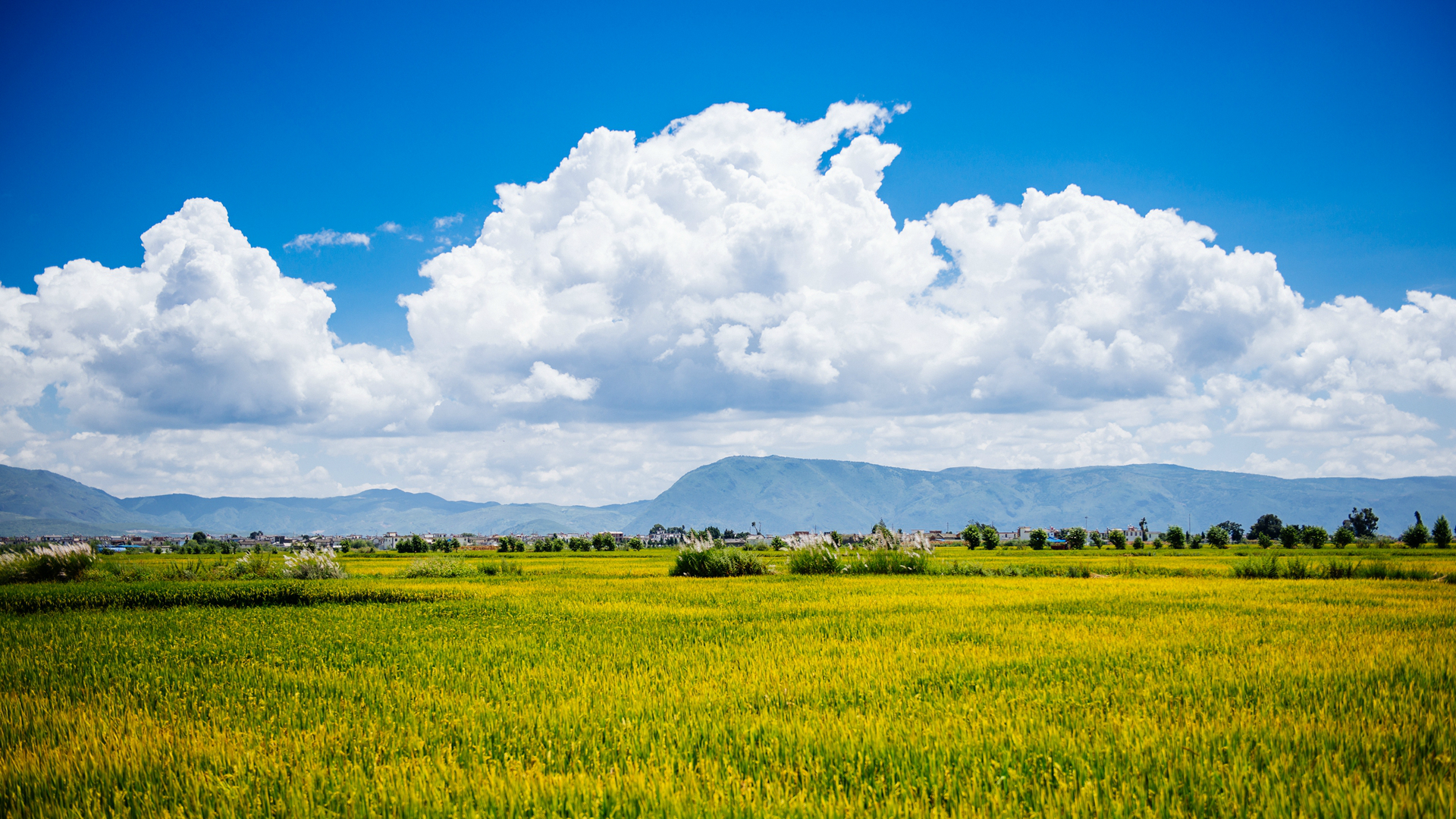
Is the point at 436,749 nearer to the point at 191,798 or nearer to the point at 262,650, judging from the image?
the point at 191,798

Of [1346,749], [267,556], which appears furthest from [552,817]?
[267,556]

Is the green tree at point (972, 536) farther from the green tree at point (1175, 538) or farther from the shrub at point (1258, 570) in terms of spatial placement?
the shrub at point (1258, 570)

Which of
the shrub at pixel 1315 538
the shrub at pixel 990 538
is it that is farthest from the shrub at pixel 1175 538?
the shrub at pixel 990 538

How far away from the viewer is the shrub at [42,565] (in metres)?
23.5

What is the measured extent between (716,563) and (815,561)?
403 cm

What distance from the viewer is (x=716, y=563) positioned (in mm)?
27188

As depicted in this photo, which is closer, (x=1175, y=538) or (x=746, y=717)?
(x=746, y=717)

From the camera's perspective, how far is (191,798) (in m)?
4.39

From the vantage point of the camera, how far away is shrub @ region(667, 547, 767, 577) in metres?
27.2

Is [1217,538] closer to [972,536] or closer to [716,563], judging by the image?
[972,536]

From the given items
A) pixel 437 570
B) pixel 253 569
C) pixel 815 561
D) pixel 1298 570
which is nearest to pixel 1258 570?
pixel 1298 570

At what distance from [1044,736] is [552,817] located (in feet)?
11.5

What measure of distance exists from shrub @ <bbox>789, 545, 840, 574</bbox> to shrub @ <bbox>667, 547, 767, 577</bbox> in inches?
50.5

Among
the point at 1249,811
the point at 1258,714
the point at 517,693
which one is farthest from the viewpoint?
the point at 517,693
